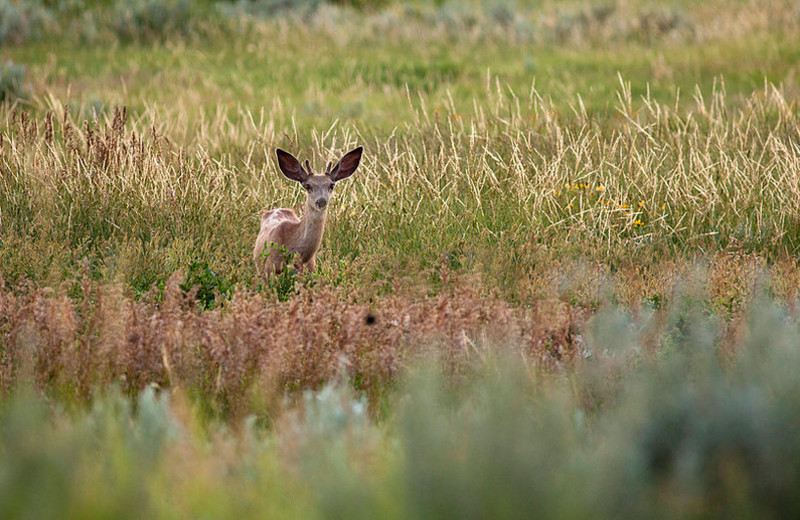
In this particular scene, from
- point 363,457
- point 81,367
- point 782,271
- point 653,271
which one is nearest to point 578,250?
point 653,271

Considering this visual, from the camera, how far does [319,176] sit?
16.4 ft

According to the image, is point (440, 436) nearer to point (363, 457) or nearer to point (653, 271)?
point (363, 457)

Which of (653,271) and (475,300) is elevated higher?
(475,300)

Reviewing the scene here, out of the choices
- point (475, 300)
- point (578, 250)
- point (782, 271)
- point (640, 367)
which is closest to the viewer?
point (640, 367)

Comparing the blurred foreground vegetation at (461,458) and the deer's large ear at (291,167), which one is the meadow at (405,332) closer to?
the blurred foreground vegetation at (461,458)

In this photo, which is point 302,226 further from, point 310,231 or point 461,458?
point 461,458

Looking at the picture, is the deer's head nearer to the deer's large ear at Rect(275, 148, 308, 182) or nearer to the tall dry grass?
the deer's large ear at Rect(275, 148, 308, 182)

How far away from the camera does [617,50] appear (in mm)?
16469

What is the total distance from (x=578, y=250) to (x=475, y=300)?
73.2 inches

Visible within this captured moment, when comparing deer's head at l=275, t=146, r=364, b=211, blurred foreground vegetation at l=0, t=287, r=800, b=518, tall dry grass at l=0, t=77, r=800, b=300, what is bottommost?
tall dry grass at l=0, t=77, r=800, b=300

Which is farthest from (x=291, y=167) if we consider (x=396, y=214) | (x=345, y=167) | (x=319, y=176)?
(x=396, y=214)

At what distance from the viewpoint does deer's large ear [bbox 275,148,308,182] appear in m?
4.89

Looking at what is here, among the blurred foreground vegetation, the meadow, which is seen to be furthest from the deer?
the blurred foreground vegetation

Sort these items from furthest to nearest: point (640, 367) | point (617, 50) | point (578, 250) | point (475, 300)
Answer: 1. point (617, 50)
2. point (578, 250)
3. point (475, 300)
4. point (640, 367)
